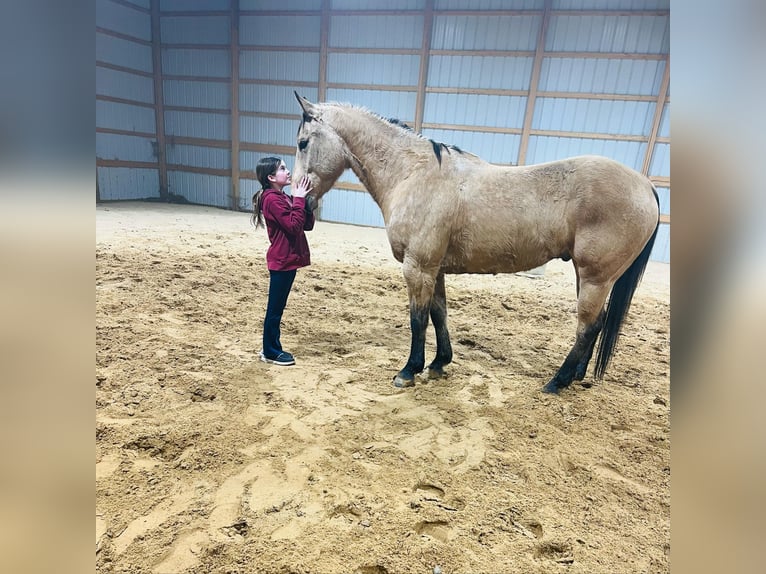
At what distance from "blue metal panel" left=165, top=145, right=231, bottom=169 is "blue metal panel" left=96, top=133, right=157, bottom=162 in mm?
144

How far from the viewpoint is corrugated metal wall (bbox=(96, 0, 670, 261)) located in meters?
1.96

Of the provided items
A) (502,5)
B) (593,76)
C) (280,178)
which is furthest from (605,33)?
(280,178)

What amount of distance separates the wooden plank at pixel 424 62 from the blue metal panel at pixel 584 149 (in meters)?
1.79

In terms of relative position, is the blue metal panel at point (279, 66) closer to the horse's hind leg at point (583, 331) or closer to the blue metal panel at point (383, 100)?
the blue metal panel at point (383, 100)

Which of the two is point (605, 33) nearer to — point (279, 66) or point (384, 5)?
point (384, 5)

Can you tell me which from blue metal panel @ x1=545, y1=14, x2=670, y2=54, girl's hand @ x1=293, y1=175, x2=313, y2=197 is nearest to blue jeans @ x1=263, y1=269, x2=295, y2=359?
girl's hand @ x1=293, y1=175, x2=313, y2=197

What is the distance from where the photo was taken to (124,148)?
2.69 meters

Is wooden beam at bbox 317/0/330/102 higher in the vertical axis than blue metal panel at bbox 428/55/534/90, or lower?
lower

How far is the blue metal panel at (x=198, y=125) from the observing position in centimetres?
228

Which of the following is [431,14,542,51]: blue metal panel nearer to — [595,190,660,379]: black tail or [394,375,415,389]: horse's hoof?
[595,190,660,379]: black tail

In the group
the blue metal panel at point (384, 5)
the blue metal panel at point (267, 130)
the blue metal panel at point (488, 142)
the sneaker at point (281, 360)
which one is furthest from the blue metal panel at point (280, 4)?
the blue metal panel at point (488, 142)

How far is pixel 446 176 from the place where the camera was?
7.84 ft
